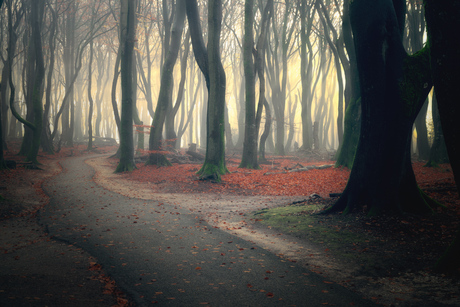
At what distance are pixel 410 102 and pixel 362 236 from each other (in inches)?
117

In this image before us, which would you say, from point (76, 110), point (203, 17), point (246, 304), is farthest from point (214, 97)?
point (76, 110)

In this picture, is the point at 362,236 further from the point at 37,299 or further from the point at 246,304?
the point at 37,299

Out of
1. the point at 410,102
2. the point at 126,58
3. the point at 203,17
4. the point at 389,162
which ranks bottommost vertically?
the point at 389,162

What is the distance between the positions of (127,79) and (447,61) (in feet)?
51.7

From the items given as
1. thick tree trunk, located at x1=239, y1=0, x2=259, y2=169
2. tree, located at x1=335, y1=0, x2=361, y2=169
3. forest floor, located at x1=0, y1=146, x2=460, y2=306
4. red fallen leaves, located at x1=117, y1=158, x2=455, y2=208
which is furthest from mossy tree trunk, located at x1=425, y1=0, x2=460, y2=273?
thick tree trunk, located at x1=239, y1=0, x2=259, y2=169

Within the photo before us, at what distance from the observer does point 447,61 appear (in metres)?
3.78

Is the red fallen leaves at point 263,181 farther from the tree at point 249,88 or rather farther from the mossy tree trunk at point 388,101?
the mossy tree trunk at point 388,101

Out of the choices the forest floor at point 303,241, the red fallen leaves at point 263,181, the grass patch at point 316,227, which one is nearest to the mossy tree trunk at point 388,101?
the forest floor at point 303,241

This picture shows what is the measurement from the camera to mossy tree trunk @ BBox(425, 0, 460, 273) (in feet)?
12.1

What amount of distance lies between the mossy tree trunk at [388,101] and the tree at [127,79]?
13083mm

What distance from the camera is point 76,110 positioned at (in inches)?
1692

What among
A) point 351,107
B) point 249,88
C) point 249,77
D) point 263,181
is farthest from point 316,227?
point 249,77

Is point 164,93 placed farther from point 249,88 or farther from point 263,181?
point 263,181

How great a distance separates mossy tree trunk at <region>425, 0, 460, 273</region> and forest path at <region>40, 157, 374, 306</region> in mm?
2258
